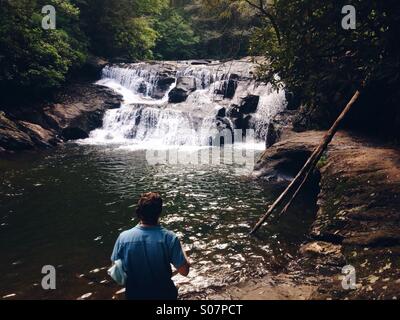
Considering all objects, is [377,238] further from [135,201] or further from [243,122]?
[243,122]

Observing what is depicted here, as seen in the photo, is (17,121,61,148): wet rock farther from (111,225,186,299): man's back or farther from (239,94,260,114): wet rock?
(111,225,186,299): man's back

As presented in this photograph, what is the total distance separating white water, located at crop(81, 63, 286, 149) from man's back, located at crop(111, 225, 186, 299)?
70.8ft

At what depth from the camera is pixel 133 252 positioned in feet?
17.1

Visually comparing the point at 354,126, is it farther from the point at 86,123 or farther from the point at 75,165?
the point at 86,123

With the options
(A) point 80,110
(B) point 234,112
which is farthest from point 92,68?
(B) point 234,112

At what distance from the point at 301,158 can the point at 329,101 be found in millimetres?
2967

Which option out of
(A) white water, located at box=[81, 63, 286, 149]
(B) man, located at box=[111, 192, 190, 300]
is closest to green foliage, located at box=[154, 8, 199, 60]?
(A) white water, located at box=[81, 63, 286, 149]

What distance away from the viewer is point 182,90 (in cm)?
3319

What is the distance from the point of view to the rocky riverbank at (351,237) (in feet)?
23.8

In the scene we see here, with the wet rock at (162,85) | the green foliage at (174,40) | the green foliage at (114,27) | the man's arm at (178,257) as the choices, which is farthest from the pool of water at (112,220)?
the green foliage at (174,40)

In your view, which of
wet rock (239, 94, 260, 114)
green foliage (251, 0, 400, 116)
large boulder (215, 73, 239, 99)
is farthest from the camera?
large boulder (215, 73, 239, 99)

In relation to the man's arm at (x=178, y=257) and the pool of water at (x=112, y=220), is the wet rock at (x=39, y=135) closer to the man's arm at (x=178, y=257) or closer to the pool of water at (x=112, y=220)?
the pool of water at (x=112, y=220)

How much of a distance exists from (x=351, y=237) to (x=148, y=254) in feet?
18.3

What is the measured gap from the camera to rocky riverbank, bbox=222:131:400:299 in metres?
7.25
